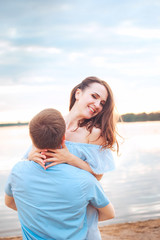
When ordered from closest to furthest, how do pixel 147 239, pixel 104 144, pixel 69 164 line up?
pixel 69 164, pixel 104 144, pixel 147 239

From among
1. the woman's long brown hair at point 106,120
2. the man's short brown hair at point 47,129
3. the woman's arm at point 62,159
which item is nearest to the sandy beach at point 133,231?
the woman's long brown hair at point 106,120

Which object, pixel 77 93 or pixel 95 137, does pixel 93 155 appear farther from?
pixel 77 93

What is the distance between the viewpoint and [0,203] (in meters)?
6.78

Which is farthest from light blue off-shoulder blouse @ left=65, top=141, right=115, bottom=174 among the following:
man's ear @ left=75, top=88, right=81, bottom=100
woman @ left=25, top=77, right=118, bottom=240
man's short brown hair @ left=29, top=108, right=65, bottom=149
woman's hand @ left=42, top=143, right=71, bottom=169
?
man's ear @ left=75, top=88, right=81, bottom=100

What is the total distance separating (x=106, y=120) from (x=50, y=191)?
0.84m

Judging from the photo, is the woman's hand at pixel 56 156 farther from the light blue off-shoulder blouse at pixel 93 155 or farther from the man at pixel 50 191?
the light blue off-shoulder blouse at pixel 93 155

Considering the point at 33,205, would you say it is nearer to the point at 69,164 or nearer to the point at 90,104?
the point at 69,164

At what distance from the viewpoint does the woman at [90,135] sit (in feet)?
5.28

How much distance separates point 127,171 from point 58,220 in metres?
10.7

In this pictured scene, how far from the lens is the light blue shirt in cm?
142

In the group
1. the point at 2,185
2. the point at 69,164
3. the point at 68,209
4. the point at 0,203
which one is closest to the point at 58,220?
the point at 68,209

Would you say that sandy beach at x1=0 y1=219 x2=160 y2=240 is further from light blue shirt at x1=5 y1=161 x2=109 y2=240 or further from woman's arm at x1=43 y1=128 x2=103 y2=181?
light blue shirt at x1=5 y1=161 x2=109 y2=240

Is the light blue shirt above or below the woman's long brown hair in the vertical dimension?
below

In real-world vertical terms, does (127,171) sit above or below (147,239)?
below
